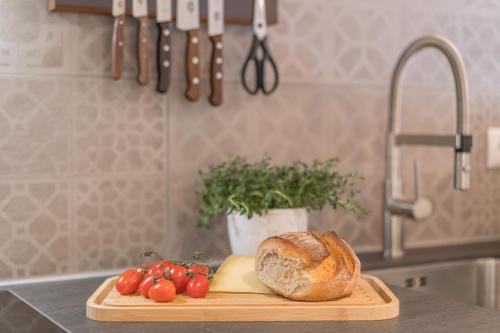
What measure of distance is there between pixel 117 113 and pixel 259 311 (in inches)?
23.1

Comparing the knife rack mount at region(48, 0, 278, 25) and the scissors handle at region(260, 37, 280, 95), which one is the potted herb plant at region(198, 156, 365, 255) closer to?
the scissors handle at region(260, 37, 280, 95)

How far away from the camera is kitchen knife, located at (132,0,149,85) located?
1521 millimetres

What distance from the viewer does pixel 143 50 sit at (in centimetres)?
153

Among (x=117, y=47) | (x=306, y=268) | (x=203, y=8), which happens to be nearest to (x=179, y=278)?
(x=306, y=268)

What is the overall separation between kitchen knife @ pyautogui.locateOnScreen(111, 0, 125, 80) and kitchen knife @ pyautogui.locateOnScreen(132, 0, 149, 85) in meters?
0.03

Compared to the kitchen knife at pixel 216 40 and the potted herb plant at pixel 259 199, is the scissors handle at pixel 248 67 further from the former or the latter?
the potted herb plant at pixel 259 199

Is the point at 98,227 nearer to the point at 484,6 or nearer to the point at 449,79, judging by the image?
the point at 449,79

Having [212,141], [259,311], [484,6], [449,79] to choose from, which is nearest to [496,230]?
[449,79]

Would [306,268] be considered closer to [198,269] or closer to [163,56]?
[198,269]

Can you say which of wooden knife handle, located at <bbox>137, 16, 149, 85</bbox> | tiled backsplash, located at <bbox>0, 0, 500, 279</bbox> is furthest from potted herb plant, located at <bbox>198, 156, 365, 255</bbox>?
wooden knife handle, located at <bbox>137, 16, 149, 85</bbox>

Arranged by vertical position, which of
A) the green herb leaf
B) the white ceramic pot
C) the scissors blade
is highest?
the scissors blade

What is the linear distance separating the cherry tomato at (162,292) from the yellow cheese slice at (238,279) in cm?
9

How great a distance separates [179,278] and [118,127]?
0.45m

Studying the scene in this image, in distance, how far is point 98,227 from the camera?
1549 mm
